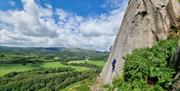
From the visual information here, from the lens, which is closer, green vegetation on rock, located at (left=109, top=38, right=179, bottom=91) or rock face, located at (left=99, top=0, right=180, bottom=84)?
green vegetation on rock, located at (left=109, top=38, right=179, bottom=91)

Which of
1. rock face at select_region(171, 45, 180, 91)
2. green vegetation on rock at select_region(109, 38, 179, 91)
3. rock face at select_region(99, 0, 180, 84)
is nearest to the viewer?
rock face at select_region(171, 45, 180, 91)

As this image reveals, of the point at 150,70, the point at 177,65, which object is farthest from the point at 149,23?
the point at 177,65

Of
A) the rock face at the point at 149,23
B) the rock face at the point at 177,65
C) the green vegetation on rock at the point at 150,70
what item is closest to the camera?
the rock face at the point at 177,65

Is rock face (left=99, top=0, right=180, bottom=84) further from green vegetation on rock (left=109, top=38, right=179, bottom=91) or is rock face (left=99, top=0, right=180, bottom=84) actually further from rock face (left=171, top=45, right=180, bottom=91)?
rock face (left=171, top=45, right=180, bottom=91)

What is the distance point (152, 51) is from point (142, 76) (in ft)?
11.2

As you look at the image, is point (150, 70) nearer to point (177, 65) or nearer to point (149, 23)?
point (177, 65)

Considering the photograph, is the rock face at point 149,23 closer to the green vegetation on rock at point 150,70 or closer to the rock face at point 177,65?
Answer: the green vegetation on rock at point 150,70

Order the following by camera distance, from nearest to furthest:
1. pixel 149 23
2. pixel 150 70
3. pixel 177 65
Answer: pixel 177 65
pixel 150 70
pixel 149 23

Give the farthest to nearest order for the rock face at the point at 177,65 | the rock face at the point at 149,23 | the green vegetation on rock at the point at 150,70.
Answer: the rock face at the point at 149,23 → the green vegetation on rock at the point at 150,70 → the rock face at the point at 177,65

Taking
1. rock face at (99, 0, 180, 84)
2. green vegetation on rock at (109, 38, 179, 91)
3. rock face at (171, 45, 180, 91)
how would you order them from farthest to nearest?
rock face at (99, 0, 180, 84), green vegetation on rock at (109, 38, 179, 91), rock face at (171, 45, 180, 91)

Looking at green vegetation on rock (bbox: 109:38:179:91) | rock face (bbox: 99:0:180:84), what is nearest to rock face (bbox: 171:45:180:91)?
green vegetation on rock (bbox: 109:38:179:91)

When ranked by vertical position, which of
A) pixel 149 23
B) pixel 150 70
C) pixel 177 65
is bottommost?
pixel 150 70

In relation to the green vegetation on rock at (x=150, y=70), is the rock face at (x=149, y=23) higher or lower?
higher

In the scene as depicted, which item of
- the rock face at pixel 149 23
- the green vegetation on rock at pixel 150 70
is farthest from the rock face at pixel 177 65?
the rock face at pixel 149 23
